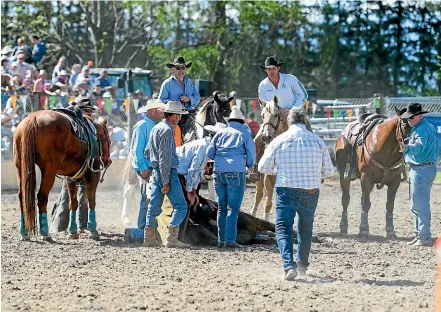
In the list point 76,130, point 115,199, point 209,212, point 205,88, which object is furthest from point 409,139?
point 205,88

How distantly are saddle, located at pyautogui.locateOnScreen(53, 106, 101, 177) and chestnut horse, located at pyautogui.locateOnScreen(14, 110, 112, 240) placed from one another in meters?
0.05

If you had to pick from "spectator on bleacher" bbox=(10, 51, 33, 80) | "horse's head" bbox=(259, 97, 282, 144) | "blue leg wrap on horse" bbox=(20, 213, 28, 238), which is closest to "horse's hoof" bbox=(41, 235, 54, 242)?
"blue leg wrap on horse" bbox=(20, 213, 28, 238)

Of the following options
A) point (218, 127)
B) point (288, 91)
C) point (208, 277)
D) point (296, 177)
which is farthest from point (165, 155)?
point (288, 91)

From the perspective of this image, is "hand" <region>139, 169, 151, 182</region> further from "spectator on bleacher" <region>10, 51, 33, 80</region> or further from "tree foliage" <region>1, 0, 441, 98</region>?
"tree foliage" <region>1, 0, 441, 98</region>

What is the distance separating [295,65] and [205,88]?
371 inches

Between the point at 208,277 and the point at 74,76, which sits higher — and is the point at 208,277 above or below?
below

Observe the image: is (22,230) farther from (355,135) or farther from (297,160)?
(355,135)

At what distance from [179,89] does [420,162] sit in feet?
12.2

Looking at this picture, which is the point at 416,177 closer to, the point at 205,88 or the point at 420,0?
the point at 205,88

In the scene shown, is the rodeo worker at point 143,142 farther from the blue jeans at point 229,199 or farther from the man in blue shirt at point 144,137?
the blue jeans at point 229,199

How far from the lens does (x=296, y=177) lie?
876 cm

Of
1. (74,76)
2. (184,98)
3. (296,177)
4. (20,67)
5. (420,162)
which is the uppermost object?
(20,67)

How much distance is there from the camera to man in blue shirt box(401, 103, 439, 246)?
11.7m

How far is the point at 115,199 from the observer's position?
1812 centimetres
